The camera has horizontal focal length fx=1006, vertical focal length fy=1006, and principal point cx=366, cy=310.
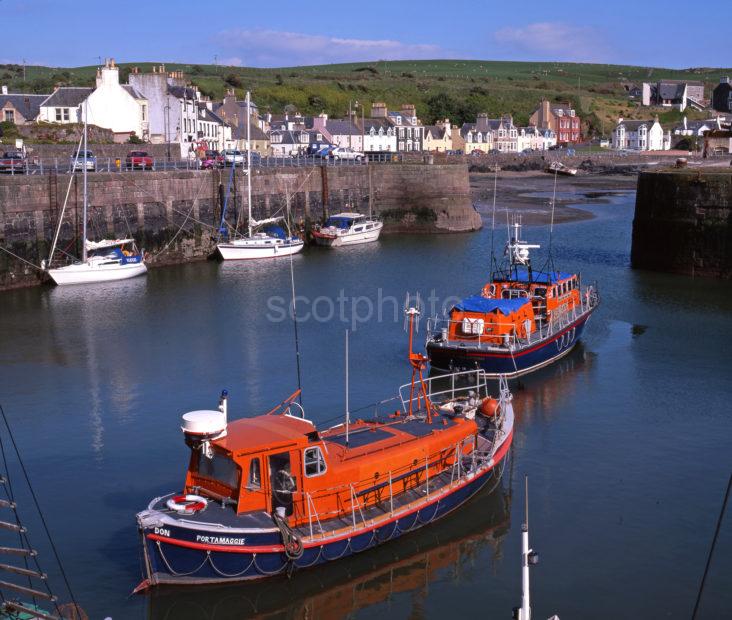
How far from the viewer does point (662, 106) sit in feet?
577

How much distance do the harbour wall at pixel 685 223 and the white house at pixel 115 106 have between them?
33.2m

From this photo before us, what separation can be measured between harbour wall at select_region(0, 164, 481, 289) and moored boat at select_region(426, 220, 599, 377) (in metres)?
20.3

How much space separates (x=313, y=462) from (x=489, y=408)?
5000 mm

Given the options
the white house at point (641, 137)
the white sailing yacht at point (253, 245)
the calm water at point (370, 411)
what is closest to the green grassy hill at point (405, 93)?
the white house at point (641, 137)

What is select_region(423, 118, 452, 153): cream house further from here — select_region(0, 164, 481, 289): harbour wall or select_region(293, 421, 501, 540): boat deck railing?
select_region(293, 421, 501, 540): boat deck railing

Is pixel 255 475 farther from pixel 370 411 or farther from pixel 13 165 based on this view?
pixel 13 165

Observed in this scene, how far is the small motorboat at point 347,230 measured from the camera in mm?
54062

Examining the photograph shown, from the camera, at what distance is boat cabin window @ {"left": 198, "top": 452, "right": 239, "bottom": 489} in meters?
14.9

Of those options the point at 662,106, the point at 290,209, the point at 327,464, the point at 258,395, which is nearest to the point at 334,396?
the point at 258,395

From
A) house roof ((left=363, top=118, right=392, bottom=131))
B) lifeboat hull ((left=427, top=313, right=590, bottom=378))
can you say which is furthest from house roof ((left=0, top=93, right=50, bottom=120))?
lifeboat hull ((left=427, top=313, right=590, bottom=378))

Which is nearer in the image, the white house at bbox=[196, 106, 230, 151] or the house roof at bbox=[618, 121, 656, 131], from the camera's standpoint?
the white house at bbox=[196, 106, 230, 151]

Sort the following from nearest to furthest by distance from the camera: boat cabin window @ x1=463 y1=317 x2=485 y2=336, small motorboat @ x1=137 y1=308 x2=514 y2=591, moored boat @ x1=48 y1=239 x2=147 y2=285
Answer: small motorboat @ x1=137 y1=308 x2=514 y2=591 → boat cabin window @ x1=463 y1=317 x2=485 y2=336 → moored boat @ x1=48 y1=239 x2=147 y2=285

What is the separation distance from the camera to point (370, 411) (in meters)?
23.3

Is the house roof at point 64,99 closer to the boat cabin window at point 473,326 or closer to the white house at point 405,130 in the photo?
the white house at point 405,130
